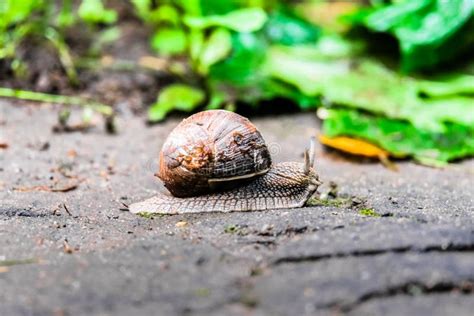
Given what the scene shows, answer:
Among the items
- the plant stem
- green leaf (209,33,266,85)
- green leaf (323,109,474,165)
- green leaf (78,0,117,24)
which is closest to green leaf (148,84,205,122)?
green leaf (209,33,266,85)

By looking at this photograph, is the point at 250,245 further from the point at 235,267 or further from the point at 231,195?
the point at 231,195

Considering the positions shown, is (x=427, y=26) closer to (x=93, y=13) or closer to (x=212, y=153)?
(x=212, y=153)

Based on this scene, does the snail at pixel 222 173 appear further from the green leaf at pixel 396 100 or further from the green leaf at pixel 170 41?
the green leaf at pixel 170 41

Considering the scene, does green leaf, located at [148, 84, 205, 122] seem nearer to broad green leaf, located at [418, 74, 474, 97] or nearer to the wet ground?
the wet ground

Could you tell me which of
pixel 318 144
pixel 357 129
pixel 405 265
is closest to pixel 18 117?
pixel 318 144

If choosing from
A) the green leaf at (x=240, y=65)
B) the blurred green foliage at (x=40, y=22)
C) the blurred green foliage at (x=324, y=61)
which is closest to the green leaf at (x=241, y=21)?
the blurred green foliage at (x=324, y=61)

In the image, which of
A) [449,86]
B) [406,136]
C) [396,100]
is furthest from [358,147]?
[449,86]

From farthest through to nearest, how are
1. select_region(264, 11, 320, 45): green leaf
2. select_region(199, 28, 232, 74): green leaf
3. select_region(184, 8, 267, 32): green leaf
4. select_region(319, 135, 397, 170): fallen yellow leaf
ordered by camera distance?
select_region(264, 11, 320, 45): green leaf < select_region(199, 28, 232, 74): green leaf < select_region(184, 8, 267, 32): green leaf < select_region(319, 135, 397, 170): fallen yellow leaf
